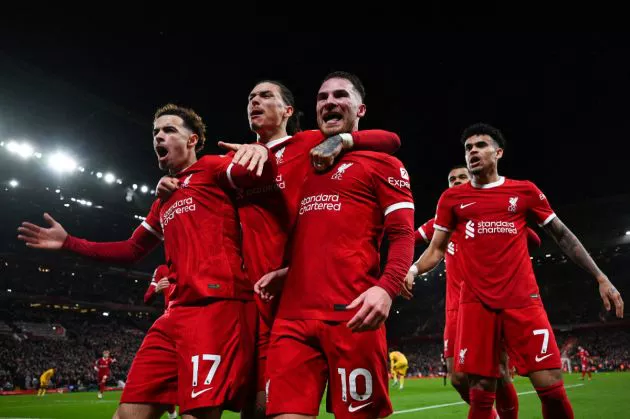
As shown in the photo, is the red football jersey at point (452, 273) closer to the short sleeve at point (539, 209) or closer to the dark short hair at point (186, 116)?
the short sleeve at point (539, 209)

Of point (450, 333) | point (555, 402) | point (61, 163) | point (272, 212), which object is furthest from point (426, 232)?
point (61, 163)

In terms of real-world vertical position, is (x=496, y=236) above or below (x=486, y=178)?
below

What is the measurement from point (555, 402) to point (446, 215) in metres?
2.04

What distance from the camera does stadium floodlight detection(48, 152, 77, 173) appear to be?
111 ft

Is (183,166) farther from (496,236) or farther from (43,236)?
(496,236)

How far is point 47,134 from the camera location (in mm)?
32250

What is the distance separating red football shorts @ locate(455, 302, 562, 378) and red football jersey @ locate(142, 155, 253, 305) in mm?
2372

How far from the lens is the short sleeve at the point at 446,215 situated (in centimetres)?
567

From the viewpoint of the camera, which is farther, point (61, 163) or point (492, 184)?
point (61, 163)

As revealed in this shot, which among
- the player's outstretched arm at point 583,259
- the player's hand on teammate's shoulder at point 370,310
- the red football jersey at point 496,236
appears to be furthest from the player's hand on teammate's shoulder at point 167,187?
the player's outstretched arm at point 583,259

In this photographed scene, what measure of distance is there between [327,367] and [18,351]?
115 ft

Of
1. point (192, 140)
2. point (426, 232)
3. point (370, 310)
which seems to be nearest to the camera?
point (370, 310)

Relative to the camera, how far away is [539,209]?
5.38 m

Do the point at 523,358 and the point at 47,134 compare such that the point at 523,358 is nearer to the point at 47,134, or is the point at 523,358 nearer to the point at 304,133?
the point at 304,133
